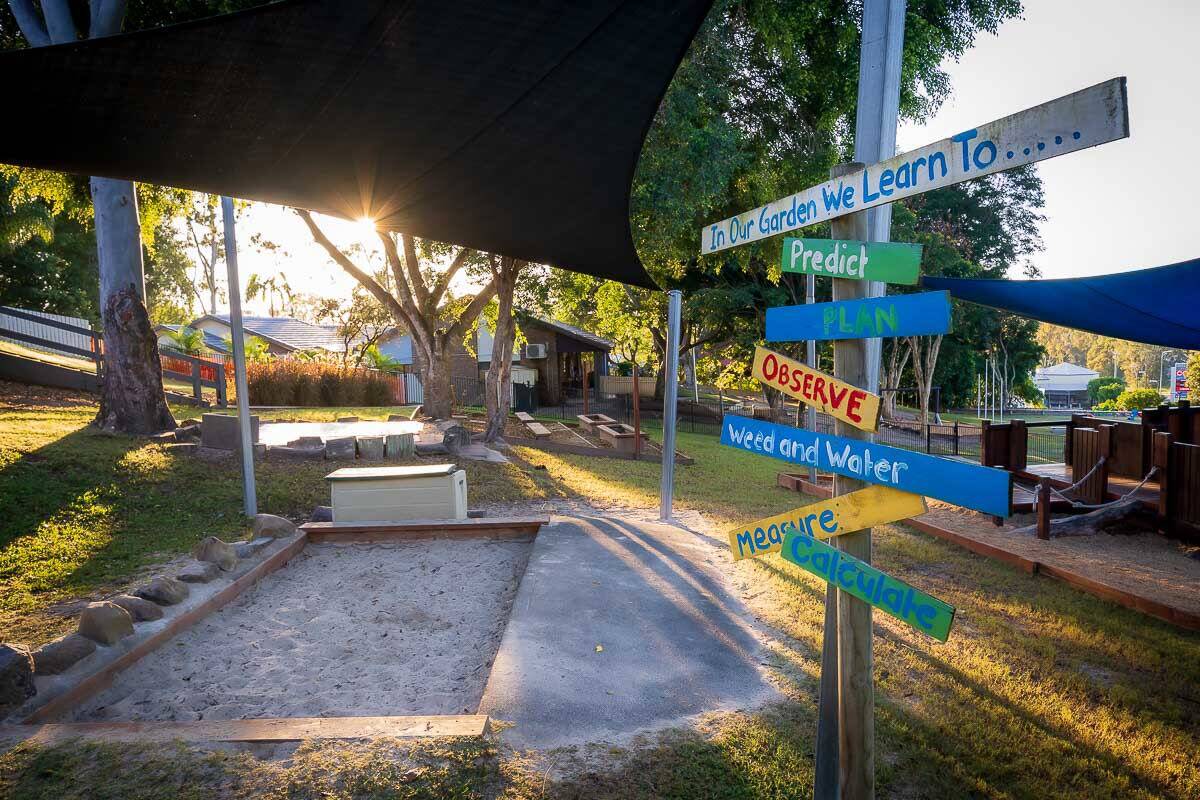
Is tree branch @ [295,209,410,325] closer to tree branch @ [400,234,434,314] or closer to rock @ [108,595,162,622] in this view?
tree branch @ [400,234,434,314]

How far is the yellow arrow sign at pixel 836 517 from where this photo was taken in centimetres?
216

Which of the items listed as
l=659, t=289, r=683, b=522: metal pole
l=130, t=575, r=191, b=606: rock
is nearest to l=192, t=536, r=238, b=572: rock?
l=130, t=575, r=191, b=606: rock

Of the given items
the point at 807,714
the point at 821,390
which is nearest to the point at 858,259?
the point at 821,390

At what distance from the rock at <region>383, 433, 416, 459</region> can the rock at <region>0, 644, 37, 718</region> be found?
6.72 m

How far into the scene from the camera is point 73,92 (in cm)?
285

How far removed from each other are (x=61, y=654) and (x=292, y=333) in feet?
135

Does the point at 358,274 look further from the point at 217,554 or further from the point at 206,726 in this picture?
the point at 206,726

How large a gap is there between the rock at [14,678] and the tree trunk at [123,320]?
7541 millimetres

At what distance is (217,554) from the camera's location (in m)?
5.35

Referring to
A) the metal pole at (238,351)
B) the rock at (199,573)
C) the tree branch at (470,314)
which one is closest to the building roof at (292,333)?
the tree branch at (470,314)

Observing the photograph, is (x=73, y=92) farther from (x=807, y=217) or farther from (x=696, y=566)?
(x=696, y=566)

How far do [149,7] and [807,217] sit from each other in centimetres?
1163

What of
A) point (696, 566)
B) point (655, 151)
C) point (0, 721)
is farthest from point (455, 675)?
point (655, 151)

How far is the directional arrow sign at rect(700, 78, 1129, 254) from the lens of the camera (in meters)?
1.58
